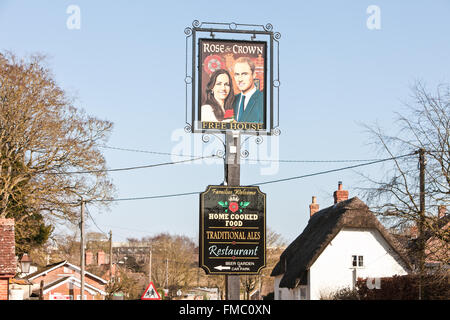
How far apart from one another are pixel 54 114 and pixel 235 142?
23110 millimetres

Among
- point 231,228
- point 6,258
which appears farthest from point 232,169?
point 6,258

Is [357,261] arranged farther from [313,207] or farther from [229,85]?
[229,85]

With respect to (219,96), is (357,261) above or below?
below

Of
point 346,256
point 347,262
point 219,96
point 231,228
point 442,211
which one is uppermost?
point 219,96

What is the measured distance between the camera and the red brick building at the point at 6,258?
27219 millimetres

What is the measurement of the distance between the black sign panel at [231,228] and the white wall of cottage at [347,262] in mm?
23181

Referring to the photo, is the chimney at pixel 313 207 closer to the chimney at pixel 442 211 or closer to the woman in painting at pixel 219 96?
the chimney at pixel 442 211

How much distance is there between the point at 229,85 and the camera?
58.4 feet

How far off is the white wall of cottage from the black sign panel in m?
23.2

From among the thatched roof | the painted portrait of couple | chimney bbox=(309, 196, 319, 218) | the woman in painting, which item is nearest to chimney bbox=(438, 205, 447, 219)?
the painted portrait of couple

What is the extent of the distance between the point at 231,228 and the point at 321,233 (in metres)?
25.5
